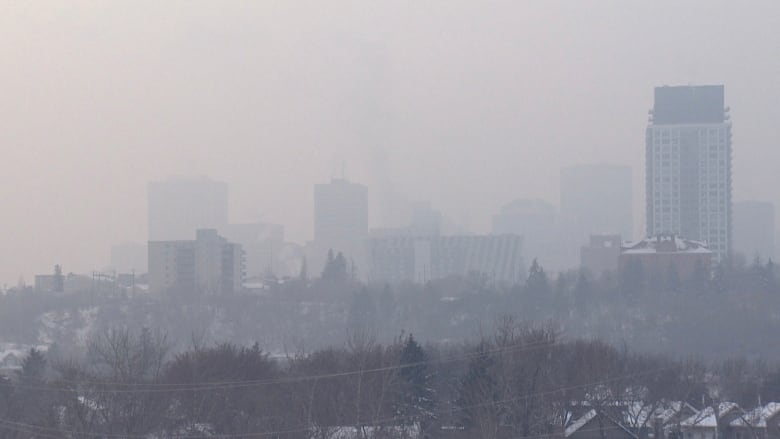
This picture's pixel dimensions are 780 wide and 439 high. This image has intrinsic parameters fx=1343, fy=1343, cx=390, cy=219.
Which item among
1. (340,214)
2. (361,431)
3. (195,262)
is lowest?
A: (361,431)

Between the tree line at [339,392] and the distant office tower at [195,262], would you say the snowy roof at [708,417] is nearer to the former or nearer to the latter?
the tree line at [339,392]

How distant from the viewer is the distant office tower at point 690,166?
81750 mm

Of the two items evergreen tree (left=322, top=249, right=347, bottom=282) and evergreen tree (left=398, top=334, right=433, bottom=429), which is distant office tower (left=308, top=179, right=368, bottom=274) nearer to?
evergreen tree (left=322, top=249, right=347, bottom=282)

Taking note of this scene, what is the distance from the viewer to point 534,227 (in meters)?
114

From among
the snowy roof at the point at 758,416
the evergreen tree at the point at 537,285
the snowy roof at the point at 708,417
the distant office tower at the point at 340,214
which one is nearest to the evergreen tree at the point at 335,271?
the evergreen tree at the point at 537,285

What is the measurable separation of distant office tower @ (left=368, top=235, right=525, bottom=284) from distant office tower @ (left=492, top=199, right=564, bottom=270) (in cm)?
1680

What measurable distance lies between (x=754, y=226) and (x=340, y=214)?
33500 mm

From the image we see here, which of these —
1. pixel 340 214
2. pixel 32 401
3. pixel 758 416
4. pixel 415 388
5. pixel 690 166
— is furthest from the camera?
pixel 340 214

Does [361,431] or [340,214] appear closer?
[361,431]

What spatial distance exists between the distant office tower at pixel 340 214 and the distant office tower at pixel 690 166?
2516cm

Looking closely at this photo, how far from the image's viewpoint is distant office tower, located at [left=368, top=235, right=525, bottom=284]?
85625mm

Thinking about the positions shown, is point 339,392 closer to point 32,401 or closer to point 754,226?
point 32,401

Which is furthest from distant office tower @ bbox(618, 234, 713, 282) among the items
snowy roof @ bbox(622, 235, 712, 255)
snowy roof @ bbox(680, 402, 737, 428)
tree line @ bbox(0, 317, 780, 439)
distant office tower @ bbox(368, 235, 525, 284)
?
tree line @ bbox(0, 317, 780, 439)

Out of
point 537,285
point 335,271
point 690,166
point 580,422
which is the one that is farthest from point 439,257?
point 580,422
